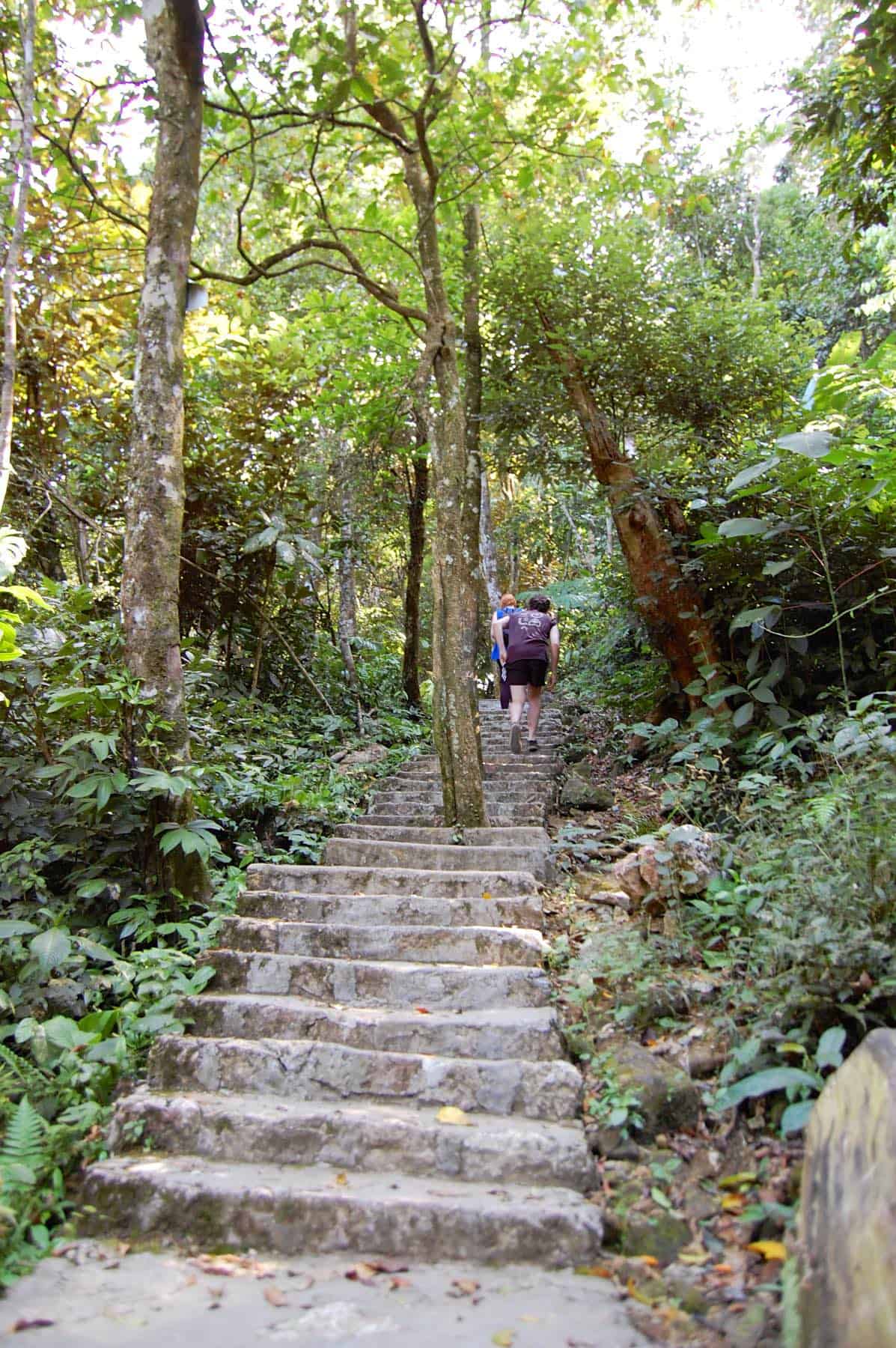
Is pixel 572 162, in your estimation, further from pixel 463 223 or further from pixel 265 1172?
pixel 265 1172

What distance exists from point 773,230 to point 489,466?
43.4 ft

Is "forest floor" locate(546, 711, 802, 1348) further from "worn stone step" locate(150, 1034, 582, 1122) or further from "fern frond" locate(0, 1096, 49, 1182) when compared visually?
"fern frond" locate(0, 1096, 49, 1182)

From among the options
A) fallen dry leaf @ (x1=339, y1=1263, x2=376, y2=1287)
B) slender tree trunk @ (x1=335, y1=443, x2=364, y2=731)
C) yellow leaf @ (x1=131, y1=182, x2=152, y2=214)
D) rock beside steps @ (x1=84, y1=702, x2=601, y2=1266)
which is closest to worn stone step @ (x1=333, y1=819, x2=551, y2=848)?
rock beside steps @ (x1=84, y1=702, x2=601, y2=1266)

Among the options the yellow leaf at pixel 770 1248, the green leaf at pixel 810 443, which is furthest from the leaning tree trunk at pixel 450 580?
the yellow leaf at pixel 770 1248

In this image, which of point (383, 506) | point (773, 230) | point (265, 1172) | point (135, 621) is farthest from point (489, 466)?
point (773, 230)

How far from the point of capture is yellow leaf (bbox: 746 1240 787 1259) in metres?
2.33

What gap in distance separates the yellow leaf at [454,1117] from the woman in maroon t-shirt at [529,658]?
5.06 metres

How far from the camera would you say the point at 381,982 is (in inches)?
154

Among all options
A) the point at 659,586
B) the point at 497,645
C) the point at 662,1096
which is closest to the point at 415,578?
the point at 497,645

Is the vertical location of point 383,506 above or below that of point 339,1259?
above

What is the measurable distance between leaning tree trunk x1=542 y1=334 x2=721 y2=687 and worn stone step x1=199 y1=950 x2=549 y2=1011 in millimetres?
3476

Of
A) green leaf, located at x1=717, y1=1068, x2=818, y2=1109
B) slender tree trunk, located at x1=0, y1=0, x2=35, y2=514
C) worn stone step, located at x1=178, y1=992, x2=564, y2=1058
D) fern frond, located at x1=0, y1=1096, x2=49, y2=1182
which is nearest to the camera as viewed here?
green leaf, located at x1=717, y1=1068, x2=818, y2=1109

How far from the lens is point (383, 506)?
1260 centimetres

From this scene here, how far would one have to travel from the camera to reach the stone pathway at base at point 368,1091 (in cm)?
272
